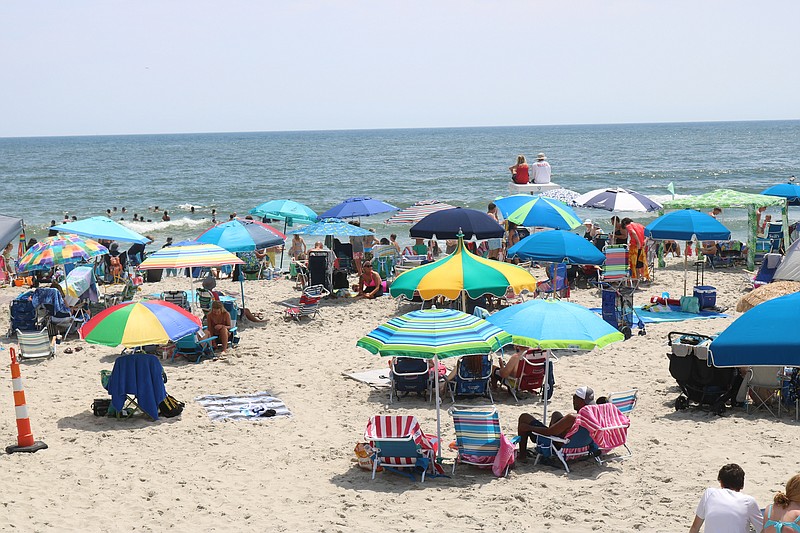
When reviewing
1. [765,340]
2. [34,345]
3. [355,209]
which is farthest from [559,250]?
[34,345]

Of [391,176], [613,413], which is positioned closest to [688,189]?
[391,176]

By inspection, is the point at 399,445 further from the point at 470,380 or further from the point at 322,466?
the point at 470,380

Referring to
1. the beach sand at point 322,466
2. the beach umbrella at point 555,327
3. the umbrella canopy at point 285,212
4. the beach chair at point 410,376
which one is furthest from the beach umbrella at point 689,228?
the umbrella canopy at point 285,212

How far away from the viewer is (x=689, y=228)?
13531 mm

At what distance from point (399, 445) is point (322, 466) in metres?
0.93

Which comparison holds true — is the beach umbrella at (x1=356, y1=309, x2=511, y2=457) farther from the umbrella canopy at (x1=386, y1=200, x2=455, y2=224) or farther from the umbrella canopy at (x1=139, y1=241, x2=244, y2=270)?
the umbrella canopy at (x1=386, y1=200, x2=455, y2=224)

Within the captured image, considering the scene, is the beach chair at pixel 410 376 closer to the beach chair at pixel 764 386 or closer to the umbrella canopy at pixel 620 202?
the beach chair at pixel 764 386

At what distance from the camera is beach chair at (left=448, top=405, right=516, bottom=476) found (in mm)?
7520

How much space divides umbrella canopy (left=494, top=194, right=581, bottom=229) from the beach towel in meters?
6.33

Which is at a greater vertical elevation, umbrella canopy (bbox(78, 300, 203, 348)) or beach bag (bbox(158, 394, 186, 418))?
umbrella canopy (bbox(78, 300, 203, 348))

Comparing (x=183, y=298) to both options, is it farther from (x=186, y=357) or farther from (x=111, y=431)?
(x=111, y=431)

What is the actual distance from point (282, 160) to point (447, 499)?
82353 millimetres

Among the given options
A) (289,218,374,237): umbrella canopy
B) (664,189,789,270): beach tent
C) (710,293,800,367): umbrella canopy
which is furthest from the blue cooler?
(710,293,800,367): umbrella canopy

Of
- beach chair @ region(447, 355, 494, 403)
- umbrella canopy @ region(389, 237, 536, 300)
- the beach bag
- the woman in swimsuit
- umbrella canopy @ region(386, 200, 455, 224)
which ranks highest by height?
umbrella canopy @ region(386, 200, 455, 224)
